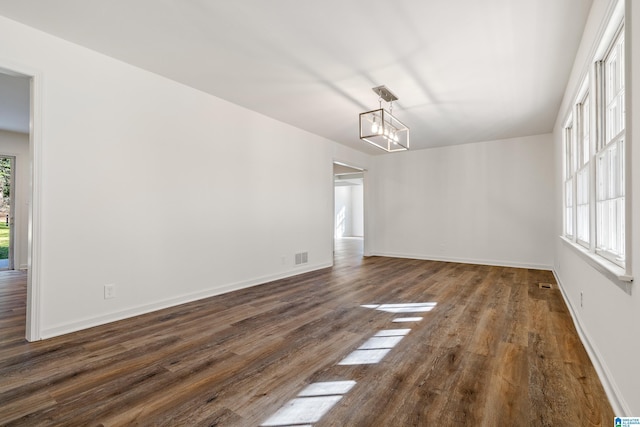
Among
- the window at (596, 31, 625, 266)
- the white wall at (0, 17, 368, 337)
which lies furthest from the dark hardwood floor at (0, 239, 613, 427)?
the window at (596, 31, 625, 266)

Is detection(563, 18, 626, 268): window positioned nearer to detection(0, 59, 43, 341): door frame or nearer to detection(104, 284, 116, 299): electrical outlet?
detection(104, 284, 116, 299): electrical outlet

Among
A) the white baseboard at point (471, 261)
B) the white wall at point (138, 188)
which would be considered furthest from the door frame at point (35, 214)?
the white baseboard at point (471, 261)

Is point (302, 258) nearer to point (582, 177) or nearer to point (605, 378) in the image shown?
point (582, 177)

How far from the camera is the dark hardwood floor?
62.8 inches

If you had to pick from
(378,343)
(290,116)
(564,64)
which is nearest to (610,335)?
(378,343)

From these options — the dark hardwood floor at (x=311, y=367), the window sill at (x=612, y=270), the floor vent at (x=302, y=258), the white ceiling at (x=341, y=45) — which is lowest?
the dark hardwood floor at (x=311, y=367)

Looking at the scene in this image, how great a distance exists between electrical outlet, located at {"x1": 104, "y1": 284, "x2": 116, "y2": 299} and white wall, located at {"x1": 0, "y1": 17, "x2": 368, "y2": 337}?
0.13 feet

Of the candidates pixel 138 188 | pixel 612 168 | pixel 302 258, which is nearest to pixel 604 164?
pixel 612 168

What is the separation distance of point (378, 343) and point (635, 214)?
1813mm

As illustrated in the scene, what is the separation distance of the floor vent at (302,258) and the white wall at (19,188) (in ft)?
17.1

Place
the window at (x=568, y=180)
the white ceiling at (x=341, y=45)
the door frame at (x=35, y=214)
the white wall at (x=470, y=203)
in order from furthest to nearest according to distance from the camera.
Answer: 1. the white wall at (x=470, y=203)
2. the window at (x=568, y=180)
3. the door frame at (x=35, y=214)
4. the white ceiling at (x=341, y=45)

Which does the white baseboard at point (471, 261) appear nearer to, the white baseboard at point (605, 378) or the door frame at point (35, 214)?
the white baseboard at point (605, 378)

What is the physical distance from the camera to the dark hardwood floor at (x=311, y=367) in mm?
1595

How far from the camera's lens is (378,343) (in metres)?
2.47
